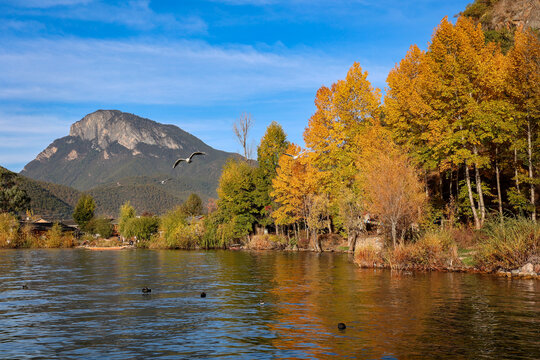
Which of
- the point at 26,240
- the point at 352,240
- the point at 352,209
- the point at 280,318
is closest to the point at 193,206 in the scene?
the point at 26,240

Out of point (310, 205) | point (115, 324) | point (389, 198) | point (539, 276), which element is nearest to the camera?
point (115, 324)

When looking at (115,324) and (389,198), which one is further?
(389,198)

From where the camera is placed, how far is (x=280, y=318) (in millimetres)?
18734

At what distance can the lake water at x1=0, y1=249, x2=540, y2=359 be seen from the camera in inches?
545

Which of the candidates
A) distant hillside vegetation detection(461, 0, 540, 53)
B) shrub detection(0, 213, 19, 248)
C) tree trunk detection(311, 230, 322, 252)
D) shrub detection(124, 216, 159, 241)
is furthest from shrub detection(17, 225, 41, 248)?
distant hillside vegetation detection(461, 0, 540, 53)

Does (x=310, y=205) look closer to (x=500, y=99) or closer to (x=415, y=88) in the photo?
(x=415, y=88)

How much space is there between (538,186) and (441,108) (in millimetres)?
13522

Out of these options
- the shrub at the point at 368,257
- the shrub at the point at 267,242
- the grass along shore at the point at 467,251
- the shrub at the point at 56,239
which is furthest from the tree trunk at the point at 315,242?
the shrub at the point at 56,239

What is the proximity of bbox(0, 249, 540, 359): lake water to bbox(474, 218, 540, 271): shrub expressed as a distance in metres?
1.90

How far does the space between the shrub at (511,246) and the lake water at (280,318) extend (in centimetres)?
190

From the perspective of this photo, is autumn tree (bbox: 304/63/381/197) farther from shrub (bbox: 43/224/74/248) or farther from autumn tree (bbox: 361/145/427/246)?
shrub (bbox: 43/224/74/248)

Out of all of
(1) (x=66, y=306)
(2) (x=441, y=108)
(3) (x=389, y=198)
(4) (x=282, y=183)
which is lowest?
(1) (x=66, y=306)

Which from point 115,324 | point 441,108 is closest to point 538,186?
point 441,108

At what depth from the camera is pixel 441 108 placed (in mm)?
41406
